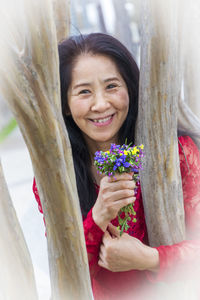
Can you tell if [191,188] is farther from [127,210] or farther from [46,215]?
[46,215]

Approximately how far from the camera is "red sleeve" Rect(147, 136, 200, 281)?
34.9 inches

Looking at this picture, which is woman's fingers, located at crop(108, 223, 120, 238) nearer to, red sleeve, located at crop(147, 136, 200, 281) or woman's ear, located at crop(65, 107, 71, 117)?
red sleeve, located at crop(147, 136, 200, 281)

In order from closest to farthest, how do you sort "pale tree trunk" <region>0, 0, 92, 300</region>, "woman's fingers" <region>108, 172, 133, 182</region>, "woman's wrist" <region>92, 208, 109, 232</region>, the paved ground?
"pale tree trunk" <region>0, 0, 92, 300</region>, "woman's fingers" <region>108, 172, 133, 182</region>, "woman's wrist" <region>92, 208, 109, 232</region>, the paved ground

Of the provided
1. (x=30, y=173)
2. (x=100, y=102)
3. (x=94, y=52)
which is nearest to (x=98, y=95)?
(x=100, y=102)

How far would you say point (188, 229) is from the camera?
37.8 inches

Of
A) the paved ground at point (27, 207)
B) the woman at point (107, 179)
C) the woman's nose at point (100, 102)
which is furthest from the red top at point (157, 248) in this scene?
the paved ground at point (27, 207)

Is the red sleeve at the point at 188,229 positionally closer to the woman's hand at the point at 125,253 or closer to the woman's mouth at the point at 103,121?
the woman's hand at the point at 125,253

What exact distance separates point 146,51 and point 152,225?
0.43 meters

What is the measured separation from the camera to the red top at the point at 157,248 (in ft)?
2.90

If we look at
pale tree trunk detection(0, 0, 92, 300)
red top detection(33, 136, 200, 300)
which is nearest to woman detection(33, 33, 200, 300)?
red top detection(33, 136, 200, 300)

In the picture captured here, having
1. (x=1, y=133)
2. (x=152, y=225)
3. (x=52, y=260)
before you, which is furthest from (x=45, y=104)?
(x=152, y=225)

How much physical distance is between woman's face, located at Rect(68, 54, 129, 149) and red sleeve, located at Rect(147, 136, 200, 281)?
0.20m

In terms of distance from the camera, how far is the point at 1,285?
0.61 metres

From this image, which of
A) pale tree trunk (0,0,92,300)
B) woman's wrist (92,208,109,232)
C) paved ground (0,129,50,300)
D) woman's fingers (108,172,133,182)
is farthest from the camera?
paved ground (0,129,50,300)
